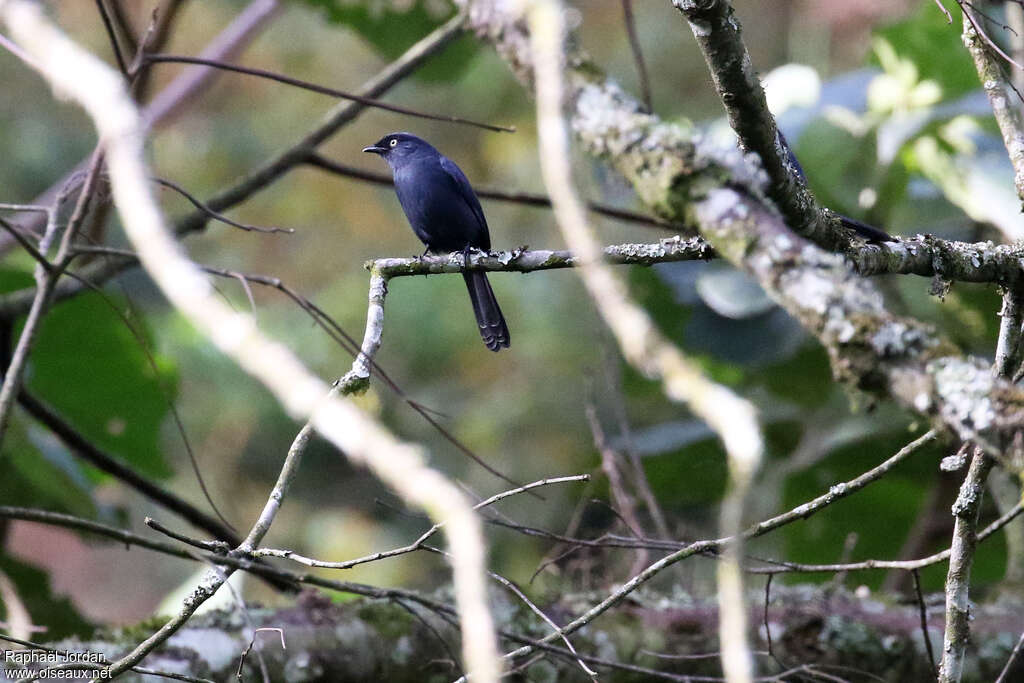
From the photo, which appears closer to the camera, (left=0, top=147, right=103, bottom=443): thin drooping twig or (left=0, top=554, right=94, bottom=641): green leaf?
(left=0, top=147, right=103, bottom=443): thin drooping twig

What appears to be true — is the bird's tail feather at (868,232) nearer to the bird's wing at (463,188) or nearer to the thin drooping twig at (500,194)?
the thin drooping twig at (500,194)

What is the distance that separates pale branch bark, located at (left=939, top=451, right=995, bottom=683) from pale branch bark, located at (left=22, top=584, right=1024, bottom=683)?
995 mm

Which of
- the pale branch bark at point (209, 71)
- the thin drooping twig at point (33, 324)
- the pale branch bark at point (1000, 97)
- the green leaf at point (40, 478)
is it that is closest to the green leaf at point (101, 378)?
the green leaf at point (40, 478)

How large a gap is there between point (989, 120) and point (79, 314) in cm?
465

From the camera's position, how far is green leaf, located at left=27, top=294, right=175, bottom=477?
16.3 feet

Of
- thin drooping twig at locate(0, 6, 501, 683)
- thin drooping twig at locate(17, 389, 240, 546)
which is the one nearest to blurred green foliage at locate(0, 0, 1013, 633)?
thin drooping twig at locate(17, 389, 240, 546)

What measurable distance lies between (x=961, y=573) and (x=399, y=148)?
354cm

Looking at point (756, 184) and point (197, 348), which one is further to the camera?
point (197, 348)

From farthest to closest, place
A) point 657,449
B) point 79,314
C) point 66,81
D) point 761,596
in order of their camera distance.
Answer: point 657,449
point 79,314
point 761,596
point 66,81

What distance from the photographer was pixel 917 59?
215 inches

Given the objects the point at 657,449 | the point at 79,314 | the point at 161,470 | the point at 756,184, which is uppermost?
the point at 79,314

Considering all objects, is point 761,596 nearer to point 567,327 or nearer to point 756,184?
point 756,184

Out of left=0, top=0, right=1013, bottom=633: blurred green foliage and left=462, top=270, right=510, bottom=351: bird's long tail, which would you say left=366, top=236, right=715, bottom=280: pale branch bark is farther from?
left=462, top=270, right=510, bottom=351: bird's long tail

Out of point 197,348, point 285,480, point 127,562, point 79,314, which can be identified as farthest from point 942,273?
point 127,562
